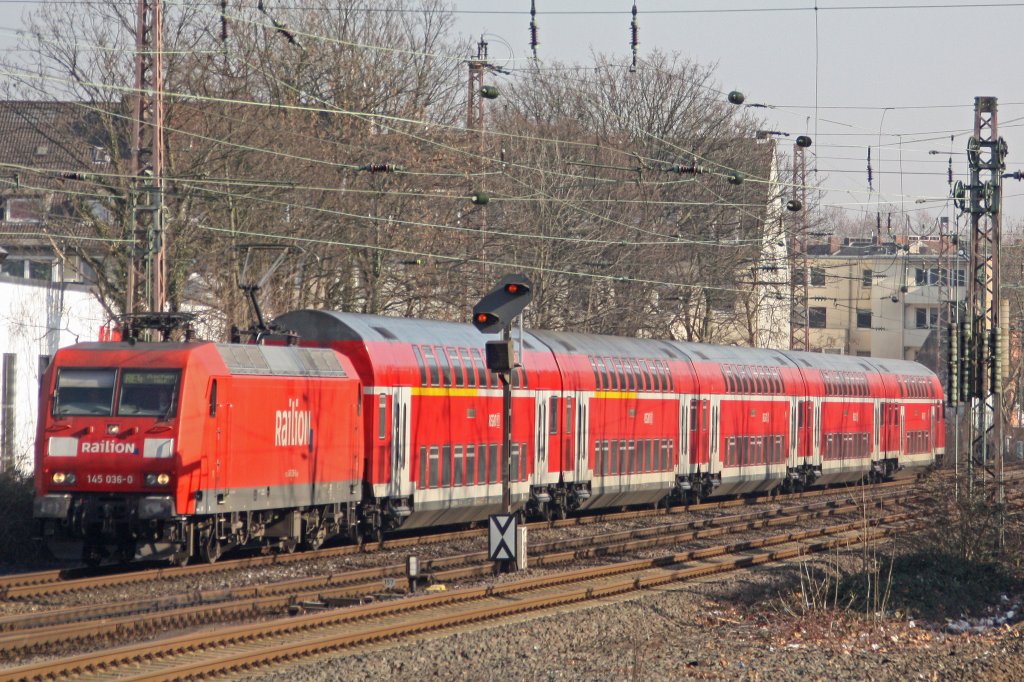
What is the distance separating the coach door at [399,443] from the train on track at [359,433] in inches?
1.3

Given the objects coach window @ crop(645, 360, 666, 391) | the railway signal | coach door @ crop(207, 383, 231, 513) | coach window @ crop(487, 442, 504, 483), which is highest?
the railway signal

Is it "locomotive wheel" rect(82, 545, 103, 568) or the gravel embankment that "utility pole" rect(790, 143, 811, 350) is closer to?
the gravel embankment

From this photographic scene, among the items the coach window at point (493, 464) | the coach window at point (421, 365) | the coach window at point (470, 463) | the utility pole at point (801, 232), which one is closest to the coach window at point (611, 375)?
→ the coach window at point (493, 464)

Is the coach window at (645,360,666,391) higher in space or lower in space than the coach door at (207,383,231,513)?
higher

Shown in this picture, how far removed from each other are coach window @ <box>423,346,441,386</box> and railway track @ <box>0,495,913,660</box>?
320 cm

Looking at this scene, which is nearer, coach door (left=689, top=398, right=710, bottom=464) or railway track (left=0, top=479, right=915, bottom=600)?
railway track (left=0, top=479, right=915, bottom=600)

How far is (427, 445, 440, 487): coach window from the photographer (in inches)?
930

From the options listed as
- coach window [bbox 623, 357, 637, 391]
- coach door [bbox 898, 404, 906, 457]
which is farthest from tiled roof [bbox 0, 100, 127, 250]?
coach door [bbox 898, 404, 906, 457]

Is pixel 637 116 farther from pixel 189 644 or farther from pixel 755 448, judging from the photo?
pixel 189 644

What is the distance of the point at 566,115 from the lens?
173 feet

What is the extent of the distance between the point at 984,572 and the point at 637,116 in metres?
34.8

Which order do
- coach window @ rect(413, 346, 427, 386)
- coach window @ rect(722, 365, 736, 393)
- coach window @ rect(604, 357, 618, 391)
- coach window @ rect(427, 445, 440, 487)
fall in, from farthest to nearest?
1. coach window @ rect(722, 365, 736, 393)
2. coach window @ rect(604, 357, 618, 391)
3. coach window @ rect(427, 445, 440, 487)
4. coach window @ rect(413, 346, 427, 386)

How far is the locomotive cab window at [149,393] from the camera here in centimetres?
1814

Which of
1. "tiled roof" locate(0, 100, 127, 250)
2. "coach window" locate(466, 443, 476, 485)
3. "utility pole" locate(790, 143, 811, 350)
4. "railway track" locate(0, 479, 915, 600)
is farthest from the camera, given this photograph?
"utility pole" locate(790, 143, 811, 350)
